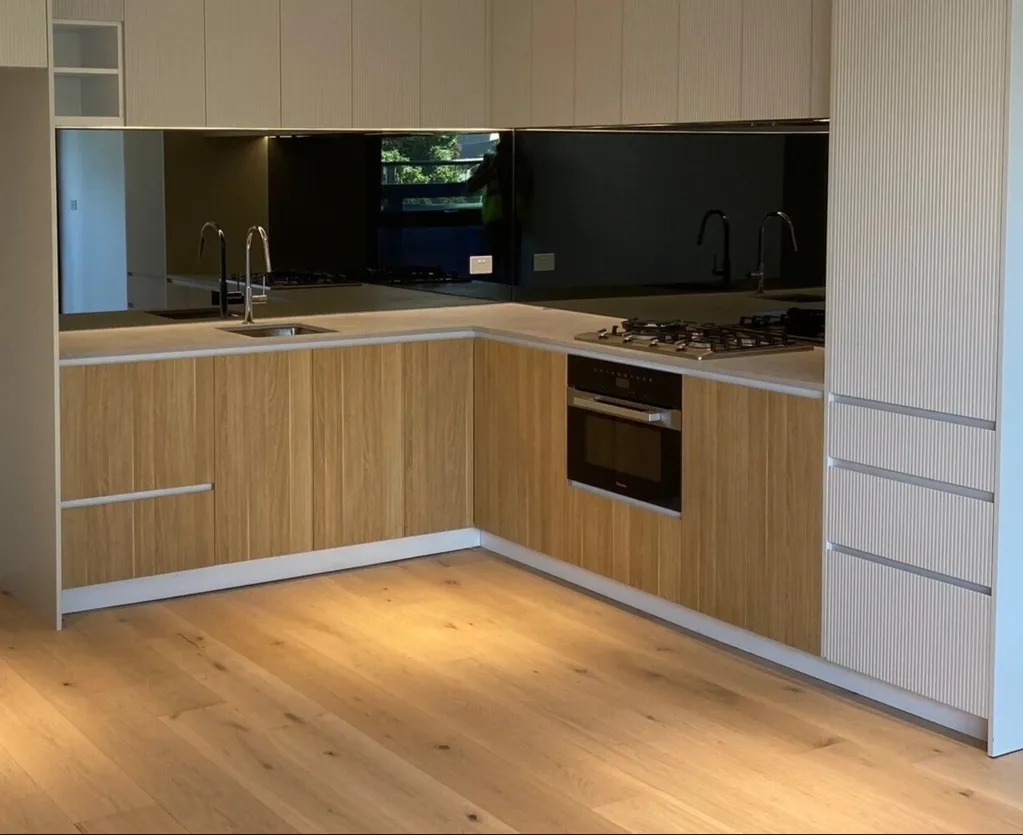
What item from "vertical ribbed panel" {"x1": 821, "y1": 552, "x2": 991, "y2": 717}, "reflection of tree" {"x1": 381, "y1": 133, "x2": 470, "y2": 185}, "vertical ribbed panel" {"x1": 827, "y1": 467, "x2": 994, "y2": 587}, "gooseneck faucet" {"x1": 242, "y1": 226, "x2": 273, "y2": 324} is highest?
"reflection of tree" {"x1": 381, "y1": 133, "x2": 470, "y2": 185}

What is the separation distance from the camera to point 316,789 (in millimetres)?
3613

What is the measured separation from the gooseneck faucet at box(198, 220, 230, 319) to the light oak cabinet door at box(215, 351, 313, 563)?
69cm

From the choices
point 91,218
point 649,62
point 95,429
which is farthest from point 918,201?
point 91,218

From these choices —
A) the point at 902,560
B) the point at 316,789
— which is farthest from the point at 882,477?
the point at 316,789

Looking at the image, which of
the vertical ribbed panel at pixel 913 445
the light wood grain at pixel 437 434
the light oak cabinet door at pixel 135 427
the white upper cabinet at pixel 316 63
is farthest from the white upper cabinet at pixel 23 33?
the vertical ribbed panel at pixel 913 445

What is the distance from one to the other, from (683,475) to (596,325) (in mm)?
1130

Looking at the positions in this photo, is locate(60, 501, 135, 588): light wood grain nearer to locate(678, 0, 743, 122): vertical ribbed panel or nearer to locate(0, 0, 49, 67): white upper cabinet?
locate(0, 0, 49, 67): white upper cabinet

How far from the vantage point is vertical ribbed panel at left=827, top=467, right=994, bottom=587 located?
3777 millimetres

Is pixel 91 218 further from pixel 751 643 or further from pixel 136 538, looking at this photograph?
pixel 751 643

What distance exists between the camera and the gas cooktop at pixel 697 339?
4777 mm

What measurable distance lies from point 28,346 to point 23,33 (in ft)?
3.30

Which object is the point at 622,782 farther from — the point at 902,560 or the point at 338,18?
the point at 338,18

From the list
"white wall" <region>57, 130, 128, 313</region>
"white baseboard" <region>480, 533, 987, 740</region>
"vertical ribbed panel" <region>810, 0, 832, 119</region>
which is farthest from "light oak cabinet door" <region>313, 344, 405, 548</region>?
"vertical ribbed panel" <region>810, 0, 832, 119</region>

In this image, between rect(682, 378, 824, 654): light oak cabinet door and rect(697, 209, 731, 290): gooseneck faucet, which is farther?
rect(697, 209, 731, 290): gooseneck faucet
